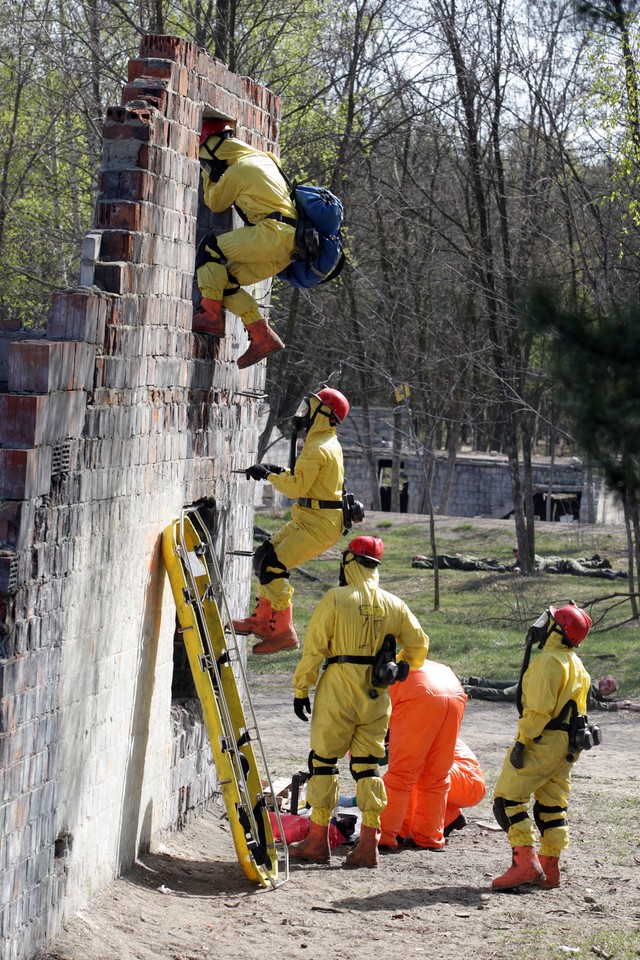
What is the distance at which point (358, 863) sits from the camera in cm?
761

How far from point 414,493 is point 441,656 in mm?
24511

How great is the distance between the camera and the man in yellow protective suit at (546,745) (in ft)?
23.2

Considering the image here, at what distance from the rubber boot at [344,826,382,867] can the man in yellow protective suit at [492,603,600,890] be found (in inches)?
29.5

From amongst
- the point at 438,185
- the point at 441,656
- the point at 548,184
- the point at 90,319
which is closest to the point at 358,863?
the point at 90,319

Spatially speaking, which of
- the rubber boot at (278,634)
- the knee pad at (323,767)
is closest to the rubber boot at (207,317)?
the rubber boot at (278,634)

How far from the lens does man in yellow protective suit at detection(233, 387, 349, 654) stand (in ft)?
27.2

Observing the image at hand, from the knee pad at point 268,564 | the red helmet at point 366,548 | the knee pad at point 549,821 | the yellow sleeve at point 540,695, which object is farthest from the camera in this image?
the knee pad at point 268,564

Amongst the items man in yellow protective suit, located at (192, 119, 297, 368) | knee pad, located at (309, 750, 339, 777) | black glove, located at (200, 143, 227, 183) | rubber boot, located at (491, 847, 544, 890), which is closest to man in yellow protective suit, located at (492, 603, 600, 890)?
rubber boot, located at (491, 847, 544, 890)

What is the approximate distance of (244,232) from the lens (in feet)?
25.3

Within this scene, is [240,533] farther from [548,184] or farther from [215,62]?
[548,184]

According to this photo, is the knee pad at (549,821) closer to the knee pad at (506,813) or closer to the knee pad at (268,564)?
the knee pad at (506,813)

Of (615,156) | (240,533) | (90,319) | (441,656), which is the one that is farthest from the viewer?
(615,156)

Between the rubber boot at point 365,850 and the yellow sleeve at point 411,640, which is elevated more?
the yellow sleeve at point 411,640

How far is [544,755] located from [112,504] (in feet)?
9.06
